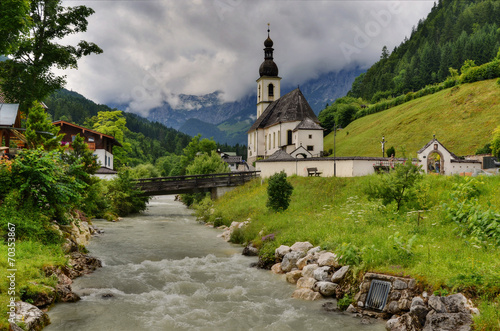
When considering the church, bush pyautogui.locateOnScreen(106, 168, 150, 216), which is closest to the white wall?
bush pyautogui.locateOnScreen(106, 168, 150, 216)

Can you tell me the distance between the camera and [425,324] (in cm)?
855

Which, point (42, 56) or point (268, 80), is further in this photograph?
point (268, 80)

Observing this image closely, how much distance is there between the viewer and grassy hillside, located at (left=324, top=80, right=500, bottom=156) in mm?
54619

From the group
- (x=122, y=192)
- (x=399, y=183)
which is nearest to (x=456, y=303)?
(x=399, y=183)

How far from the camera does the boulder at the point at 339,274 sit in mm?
11938

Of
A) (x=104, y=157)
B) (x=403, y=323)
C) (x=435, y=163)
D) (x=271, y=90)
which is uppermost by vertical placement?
(x=271, y=90)

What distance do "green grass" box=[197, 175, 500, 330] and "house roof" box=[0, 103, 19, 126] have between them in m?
13.9

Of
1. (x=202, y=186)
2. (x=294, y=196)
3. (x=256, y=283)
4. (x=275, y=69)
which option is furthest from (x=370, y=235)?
(x=275, y=69)

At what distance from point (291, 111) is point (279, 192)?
3754 cm

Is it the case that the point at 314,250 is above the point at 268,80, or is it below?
below

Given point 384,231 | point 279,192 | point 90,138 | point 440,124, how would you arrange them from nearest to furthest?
point 384,231 < point 279,192 < point 90,138 < point 440,124

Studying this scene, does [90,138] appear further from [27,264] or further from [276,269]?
[276,269]

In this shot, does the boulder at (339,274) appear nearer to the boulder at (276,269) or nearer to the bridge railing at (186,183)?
the boulder at (276,269)

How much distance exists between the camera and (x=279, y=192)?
2328cm
